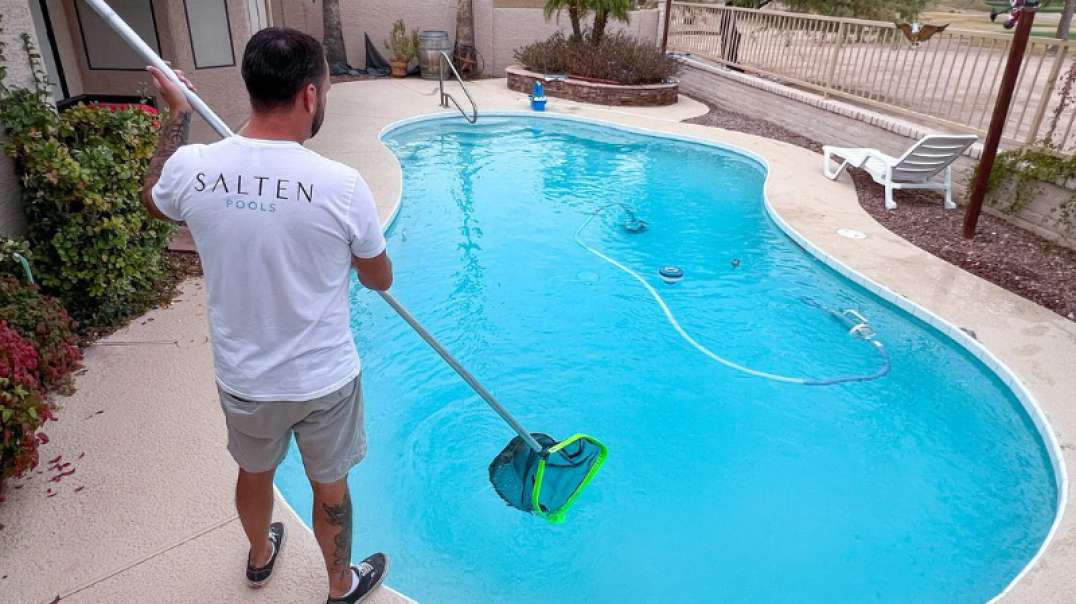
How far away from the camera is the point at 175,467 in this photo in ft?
9.65

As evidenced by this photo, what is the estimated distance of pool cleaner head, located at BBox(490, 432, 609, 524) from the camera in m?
2.80

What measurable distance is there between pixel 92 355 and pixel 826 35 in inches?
395

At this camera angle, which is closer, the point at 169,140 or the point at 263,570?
the point at 169,140

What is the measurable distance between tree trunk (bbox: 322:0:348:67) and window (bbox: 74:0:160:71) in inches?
271

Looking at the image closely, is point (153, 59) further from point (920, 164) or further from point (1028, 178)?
point (920, 164)

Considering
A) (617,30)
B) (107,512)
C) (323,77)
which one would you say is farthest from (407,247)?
(617,30)

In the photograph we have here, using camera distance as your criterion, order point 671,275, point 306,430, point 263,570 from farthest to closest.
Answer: point 671,275
point 263,570
point 306,430

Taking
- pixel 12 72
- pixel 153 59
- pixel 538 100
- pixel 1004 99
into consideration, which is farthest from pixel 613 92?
pixel 153 59

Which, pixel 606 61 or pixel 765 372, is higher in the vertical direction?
pixel 606 61

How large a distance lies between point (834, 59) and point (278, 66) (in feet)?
32.4

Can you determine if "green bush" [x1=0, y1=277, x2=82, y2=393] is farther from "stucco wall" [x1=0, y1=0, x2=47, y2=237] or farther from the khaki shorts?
the khaki shorts

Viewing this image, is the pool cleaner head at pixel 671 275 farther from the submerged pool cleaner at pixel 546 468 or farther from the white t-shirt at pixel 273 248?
the white t-shirt at pixel 273 248

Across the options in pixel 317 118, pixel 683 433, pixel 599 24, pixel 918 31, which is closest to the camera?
pixel 317 118

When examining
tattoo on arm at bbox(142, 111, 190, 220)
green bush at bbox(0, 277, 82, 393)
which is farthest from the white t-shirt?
green bush at bbox(0, 277, 82, 393)
